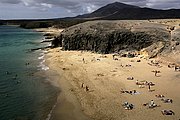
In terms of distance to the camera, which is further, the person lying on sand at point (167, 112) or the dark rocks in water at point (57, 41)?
the dark rocks in water at point (57, 41)

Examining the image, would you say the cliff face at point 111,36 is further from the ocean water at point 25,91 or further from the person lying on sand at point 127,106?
the person lying on sand at point 127,106

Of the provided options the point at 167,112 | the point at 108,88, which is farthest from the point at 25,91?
the point at 167,112

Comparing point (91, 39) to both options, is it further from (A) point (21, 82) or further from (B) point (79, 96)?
(B) point (79, 96)

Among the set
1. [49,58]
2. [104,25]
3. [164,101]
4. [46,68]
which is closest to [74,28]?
[104,25]

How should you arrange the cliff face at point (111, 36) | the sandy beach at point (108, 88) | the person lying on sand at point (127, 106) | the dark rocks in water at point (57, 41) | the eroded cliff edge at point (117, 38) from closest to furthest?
the sandy beach at point (108, 88) → the person lying on sand at point (127, 106) → the eroded cliff edge at point (117, 38) → the cliff face at point (111, 36) → the dark rocks in water at point (57, 41)

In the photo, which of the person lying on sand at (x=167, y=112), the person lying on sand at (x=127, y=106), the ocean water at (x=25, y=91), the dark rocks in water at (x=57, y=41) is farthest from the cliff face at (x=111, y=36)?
the person lying on sand at (x=167, y=112)

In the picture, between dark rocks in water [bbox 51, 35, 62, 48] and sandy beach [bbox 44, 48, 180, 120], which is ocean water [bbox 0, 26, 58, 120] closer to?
sandy beach [bbox 44, 48, 180, 120]

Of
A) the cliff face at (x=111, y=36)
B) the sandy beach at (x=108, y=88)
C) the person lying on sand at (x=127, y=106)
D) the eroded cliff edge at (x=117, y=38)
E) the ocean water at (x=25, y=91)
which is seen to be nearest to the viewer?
the sandy beach at (x=108, y=88)
